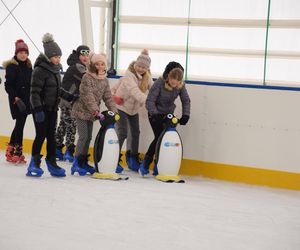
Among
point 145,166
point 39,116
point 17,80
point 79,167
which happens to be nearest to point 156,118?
point 145,166

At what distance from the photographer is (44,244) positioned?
13.9ft

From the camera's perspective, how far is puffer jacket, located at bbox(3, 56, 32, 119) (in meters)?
7.36

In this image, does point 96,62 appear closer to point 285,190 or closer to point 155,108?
point 155,108

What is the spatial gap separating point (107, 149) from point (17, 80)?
4.13 ft

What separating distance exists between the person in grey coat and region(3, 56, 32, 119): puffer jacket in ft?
4.13

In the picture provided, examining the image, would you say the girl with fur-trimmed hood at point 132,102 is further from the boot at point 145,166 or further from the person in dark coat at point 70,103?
the person in dark coat at point 70,103

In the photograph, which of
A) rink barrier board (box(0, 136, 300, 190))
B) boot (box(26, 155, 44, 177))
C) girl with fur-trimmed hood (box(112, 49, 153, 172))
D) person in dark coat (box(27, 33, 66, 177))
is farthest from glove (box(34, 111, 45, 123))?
rink barrier board (box(0, 136, 300, 190))

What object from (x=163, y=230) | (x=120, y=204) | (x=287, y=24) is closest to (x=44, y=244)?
(x=163, y=230)

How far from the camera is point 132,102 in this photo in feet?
24.4

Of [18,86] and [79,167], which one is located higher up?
[18,86]

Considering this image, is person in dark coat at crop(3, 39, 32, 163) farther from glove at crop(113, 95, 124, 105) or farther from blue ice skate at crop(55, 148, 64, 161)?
glove at crop(113, 95, 124, 105)

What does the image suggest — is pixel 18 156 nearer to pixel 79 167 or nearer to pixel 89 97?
pixel 79 167

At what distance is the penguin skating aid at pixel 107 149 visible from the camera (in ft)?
22.4

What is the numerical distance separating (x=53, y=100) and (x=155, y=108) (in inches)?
40.4
